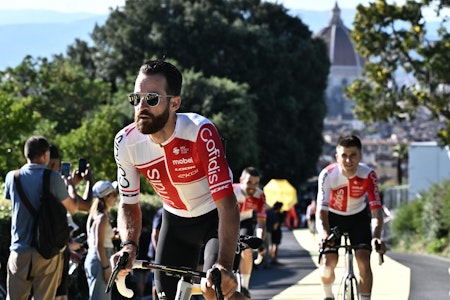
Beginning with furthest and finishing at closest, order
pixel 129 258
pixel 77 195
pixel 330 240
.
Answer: pixel 330 240 < pixel 77 195 < pixel 129 258

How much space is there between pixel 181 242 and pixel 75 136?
2711 cm

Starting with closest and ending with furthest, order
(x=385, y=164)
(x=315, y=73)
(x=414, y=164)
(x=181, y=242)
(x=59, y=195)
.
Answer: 1. (x=181, y=242)
2. (x=59, y=195)
3. (x=414, y=164)
4. (x=315, y=73)
5. (x=385, y=164)

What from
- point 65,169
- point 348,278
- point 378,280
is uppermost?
point 65,169

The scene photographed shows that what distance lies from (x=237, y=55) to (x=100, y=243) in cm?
5262

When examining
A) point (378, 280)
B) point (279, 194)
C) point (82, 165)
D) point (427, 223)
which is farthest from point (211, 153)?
point (427, 223)

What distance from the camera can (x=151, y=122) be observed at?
681cm

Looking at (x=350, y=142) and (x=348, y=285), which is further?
(x=348, y=285)

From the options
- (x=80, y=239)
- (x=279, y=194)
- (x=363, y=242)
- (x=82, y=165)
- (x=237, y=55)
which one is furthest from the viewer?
(x=237, y=55)

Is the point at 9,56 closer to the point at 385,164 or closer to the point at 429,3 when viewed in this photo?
the point at 429,3

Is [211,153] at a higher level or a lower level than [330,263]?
higher

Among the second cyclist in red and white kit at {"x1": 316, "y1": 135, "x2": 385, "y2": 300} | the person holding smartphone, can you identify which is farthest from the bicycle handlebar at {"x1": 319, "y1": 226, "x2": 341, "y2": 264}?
the person holding smartphone

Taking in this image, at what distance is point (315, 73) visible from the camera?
71.4 m

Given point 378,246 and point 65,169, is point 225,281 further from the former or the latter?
point 65,169

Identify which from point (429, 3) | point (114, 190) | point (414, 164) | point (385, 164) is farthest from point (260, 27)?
point (385, 164)
